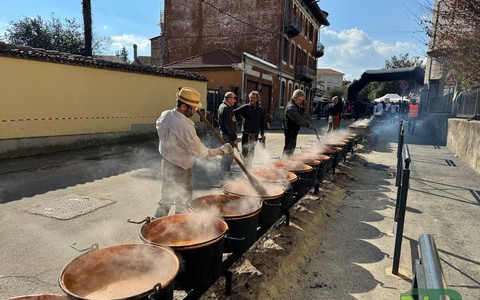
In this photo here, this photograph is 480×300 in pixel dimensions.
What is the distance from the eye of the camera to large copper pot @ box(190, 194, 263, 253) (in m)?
2.86

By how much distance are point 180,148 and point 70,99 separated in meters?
8.22

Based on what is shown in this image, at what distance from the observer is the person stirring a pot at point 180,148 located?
10.6 feet

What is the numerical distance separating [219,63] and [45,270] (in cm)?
1880

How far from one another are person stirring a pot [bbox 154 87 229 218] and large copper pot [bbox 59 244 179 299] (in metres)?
1.16

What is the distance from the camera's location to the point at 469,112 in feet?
40.2

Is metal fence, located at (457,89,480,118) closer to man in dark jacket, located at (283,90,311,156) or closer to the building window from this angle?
man in dark jacket, located at (283,90,311,156)

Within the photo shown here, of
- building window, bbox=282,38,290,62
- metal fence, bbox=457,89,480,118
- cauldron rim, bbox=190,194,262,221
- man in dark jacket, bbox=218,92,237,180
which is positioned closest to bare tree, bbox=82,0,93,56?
man in dark jacket, bbox=218,92,237,180

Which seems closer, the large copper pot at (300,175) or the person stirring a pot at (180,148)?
the person stirring a pot at (180,148)

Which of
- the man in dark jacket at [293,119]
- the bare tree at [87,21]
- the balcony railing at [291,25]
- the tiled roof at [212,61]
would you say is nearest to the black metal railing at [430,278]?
the man in dark jacket at [293,119]

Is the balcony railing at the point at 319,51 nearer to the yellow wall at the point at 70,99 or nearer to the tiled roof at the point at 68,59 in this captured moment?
the tiled roof at the point at 68,59

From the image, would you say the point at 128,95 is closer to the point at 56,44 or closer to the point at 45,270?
the point at 45,270

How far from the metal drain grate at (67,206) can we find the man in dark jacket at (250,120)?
9.61 feet

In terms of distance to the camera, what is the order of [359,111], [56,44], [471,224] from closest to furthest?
[471,224]
[359,111]
[56,44]

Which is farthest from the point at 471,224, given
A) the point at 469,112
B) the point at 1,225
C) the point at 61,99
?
the point at 61,99
